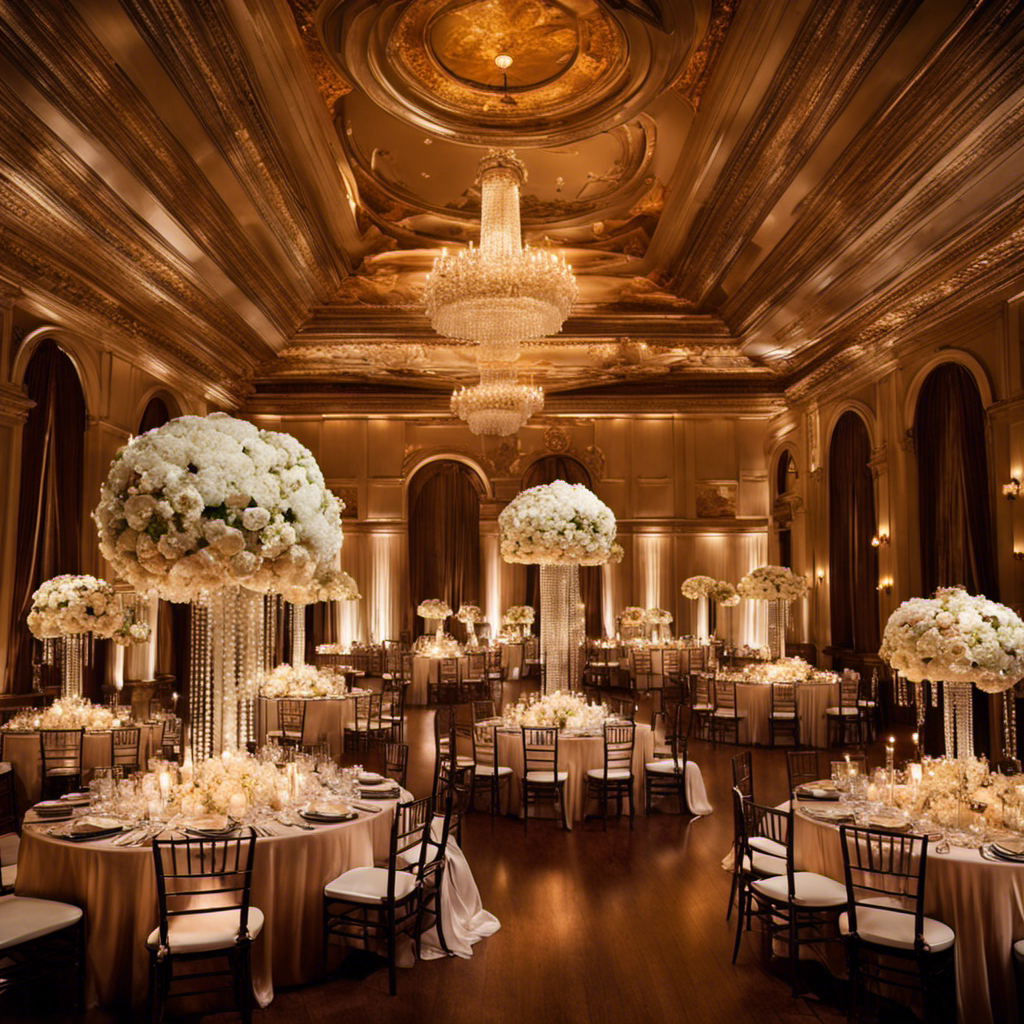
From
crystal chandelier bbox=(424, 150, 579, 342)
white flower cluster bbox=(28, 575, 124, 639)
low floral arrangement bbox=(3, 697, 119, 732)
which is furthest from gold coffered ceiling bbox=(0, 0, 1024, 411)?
low floral arrangement bbox=(3, 697, 119, 732)

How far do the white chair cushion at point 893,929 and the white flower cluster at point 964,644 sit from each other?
1.60 metres

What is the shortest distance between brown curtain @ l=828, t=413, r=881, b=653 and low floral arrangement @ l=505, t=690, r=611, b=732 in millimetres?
6739

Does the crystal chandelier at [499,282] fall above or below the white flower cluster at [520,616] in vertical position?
above

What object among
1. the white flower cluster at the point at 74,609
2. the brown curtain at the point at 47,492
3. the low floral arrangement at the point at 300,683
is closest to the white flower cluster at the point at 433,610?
the low floral arrangement at the point at 300,683

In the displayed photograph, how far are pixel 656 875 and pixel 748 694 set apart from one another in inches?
217

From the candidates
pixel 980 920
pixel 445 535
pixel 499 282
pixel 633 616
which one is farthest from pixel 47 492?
pixel 633 616

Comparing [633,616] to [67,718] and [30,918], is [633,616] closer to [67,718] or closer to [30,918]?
[67,718]

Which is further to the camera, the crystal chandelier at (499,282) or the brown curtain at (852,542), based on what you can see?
the brown curtain at (852,542)

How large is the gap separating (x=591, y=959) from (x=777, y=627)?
437 inches

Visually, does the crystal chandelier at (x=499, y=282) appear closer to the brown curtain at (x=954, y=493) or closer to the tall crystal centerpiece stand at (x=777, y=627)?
the brown curtain at (x=954, y=493)

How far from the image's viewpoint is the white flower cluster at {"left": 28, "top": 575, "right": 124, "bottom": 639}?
811cm

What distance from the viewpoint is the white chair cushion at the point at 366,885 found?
452 cm

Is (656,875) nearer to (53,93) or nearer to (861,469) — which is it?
(53,93)

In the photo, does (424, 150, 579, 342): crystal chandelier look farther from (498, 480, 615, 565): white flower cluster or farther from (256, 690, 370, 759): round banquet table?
(256, 690, 370, 759): round banquet table
